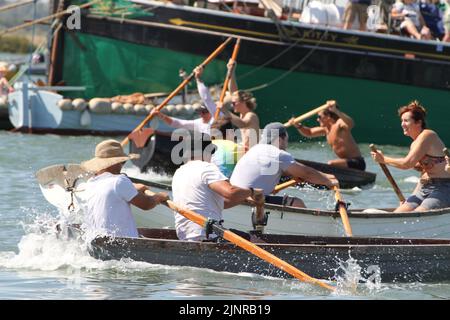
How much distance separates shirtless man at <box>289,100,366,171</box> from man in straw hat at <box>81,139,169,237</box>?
23.7ft

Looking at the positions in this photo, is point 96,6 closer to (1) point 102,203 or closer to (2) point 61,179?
(2) point 61,179

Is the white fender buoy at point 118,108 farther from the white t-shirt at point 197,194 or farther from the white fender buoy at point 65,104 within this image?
the white t-shirt at point 197,194

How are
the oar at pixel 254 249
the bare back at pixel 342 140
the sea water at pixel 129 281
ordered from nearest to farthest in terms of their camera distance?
the sea water at pixel 129 281, the oar at pixel 254 249, the bare back at pixel 342 140

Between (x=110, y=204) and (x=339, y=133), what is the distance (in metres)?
7.91

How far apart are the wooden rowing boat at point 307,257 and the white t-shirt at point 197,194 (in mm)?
298

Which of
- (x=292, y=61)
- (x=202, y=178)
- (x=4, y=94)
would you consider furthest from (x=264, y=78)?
(x=202, y=178)

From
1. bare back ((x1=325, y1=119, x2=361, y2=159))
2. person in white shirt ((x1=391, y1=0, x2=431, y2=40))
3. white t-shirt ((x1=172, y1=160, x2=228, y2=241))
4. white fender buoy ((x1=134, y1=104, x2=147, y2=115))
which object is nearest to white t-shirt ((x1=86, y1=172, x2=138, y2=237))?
white t-shirt ((x1=172, y1=160, x2=228, y2=241))

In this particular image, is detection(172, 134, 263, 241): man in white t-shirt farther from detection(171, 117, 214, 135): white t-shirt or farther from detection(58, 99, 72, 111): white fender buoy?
detection(58, 99, 72, 111): white fender buoy

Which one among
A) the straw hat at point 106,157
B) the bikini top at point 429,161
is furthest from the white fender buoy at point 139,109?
the straw hat at point 106,157

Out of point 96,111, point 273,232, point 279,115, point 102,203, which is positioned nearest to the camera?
point 102,203

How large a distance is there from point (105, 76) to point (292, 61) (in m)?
4.34

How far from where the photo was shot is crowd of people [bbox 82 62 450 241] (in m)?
10.7

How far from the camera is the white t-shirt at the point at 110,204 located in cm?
1066
